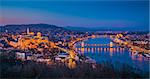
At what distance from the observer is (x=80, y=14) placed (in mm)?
7668

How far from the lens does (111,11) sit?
7.39 meters

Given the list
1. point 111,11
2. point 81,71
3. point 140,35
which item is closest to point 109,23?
point 111,11

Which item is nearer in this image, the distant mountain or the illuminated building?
the illuminated building

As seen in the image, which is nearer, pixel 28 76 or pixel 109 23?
pixel 28 76

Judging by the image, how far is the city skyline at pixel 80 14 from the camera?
21.2 ft

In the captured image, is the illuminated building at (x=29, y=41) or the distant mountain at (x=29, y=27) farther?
Result: the distant mountain at (x=29, y=27)

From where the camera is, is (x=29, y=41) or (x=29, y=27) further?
(x=29, y=27)

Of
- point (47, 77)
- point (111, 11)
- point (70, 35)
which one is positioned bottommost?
point (47, 77)

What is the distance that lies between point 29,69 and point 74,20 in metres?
3.85

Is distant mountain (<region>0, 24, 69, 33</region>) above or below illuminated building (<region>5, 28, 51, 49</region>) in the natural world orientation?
above

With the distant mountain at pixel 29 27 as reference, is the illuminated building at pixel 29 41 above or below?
below

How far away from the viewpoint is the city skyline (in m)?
6.47

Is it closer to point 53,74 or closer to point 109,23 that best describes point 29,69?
point 53,74

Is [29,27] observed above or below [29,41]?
above
